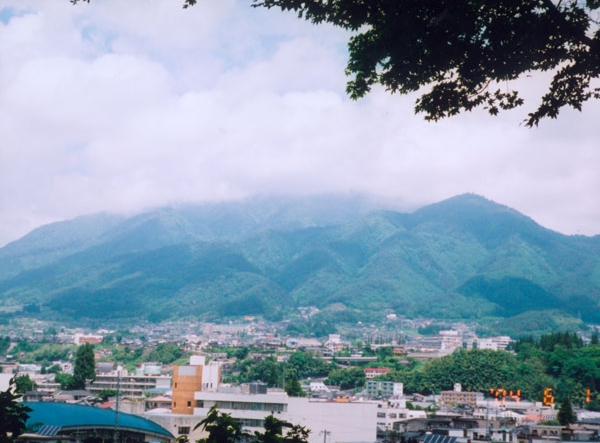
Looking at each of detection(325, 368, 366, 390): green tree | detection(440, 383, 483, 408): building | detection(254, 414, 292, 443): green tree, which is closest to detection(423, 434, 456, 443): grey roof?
detection(254, 414, 292, 443): green tree

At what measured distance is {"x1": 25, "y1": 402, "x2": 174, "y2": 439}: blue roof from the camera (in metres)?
36.4

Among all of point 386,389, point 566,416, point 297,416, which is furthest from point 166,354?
point 297,416

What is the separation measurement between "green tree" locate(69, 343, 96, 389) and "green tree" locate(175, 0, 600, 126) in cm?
7250

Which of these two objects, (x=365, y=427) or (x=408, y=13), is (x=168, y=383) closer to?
(x=365, y=427)

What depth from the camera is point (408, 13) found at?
785cm

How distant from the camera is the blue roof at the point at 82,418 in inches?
1432

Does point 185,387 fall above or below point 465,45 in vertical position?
below

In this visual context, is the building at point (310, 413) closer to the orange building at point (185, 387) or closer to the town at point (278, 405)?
the town at point (278, 405)

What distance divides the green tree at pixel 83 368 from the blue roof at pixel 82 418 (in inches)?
1501

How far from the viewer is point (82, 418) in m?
37.7

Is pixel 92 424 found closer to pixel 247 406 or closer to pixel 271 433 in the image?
pixel 247 406

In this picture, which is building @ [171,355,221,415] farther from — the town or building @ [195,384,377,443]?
building @ [195,384,377,443]

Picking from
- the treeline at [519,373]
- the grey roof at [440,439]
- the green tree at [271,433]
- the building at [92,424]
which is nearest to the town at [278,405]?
the building at [92,424]

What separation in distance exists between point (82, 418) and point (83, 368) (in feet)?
139
